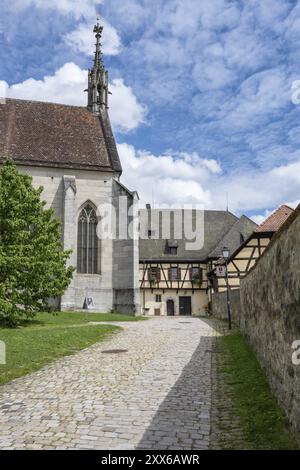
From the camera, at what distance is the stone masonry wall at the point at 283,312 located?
15.6 feet

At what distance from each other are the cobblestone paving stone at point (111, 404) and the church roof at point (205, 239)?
105 feet

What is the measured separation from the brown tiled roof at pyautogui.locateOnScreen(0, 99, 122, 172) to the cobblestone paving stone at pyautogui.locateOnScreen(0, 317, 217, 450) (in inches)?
853

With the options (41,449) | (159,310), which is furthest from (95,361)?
(159,310)

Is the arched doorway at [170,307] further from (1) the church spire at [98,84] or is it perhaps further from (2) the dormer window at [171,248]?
(1) the church spire at [98,84]

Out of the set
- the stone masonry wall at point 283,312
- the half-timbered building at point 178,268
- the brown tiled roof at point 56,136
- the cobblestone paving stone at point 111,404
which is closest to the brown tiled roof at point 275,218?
the brown tiled roof at point 56,136

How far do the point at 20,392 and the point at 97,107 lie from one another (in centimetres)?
3124

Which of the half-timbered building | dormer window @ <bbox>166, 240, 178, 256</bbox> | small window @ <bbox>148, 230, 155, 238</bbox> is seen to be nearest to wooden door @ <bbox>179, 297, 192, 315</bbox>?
the half-timbered building

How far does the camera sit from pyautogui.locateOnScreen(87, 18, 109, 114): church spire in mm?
35188

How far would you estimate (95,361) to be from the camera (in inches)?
391

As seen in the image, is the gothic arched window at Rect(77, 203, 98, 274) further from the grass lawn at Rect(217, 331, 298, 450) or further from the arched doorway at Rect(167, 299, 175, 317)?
the grass lawn at Rect(217, 331, 298, 450)

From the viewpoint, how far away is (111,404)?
6105mm

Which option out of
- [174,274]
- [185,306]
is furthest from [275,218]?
[185,306]

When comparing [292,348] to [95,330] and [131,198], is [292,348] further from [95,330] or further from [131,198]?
[131,198]
